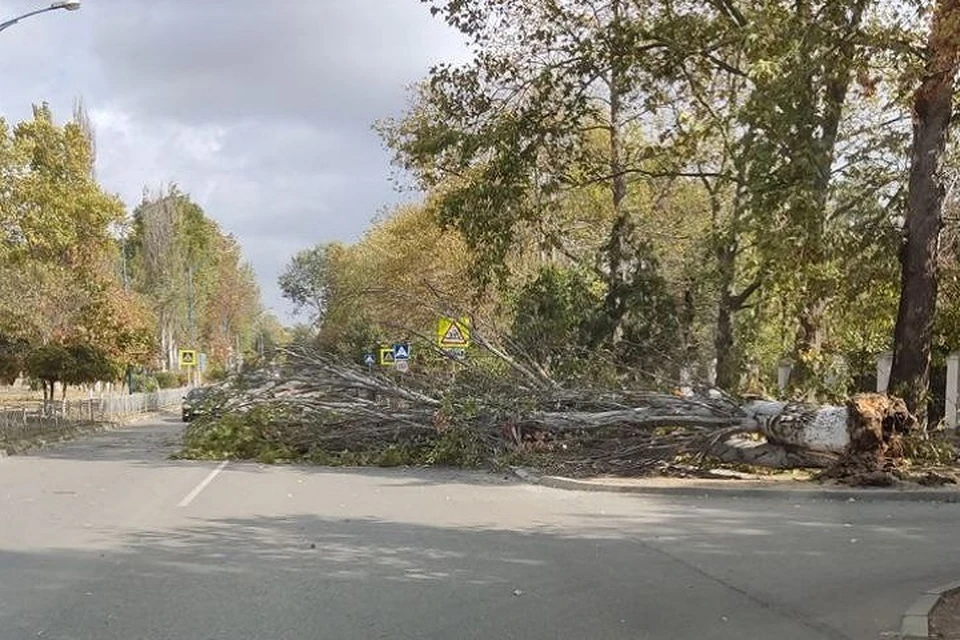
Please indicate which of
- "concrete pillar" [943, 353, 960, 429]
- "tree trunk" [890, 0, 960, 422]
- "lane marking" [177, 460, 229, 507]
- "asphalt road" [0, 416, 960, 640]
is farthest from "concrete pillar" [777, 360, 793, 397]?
"lane marking" [177, 460, 229, 507]

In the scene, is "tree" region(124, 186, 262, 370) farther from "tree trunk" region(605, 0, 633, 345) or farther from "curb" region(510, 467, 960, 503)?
"curb" region(510, 467, 960, 503)

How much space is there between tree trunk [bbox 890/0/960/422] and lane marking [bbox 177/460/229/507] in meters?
11.3

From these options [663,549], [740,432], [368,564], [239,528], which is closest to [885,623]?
[663,549]

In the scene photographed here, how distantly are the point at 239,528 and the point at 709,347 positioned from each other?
24422mm

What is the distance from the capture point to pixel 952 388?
1981 centimetres

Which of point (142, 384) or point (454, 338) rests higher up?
point (454, 338)

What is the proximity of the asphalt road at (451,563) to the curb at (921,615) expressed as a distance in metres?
0.16

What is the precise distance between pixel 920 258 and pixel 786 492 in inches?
209

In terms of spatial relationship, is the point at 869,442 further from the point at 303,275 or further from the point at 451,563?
the point at 303,275

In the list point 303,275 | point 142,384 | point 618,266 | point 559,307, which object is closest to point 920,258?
point 618,266

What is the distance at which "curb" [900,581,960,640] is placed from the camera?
641 centimetres

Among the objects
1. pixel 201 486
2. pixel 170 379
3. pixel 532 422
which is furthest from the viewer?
pixel 170 379

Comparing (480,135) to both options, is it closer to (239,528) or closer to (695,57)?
(695,57)

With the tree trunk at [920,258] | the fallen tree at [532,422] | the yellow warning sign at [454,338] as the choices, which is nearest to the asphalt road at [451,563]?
the fallen tree at [532,422]
